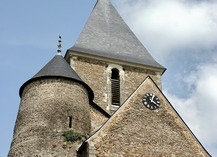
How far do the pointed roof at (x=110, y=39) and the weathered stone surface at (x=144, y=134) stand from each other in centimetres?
740

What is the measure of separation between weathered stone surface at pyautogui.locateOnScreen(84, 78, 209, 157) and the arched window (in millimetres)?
5853

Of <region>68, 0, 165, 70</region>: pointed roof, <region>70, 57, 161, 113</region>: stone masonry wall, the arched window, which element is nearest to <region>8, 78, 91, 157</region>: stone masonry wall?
<region>70, 57, 161, 113</region>: stone masonry wall

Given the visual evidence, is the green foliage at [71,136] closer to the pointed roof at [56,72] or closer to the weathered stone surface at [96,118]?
the pointed roof at [56,72]

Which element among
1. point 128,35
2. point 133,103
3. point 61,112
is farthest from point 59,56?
point 128,35

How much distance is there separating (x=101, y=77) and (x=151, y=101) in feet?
21.5

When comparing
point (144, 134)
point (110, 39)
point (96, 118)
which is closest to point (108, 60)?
point (110, 39)

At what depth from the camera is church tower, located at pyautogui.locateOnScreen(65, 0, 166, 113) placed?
54.7 ft

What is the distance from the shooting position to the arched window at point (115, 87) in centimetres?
1673

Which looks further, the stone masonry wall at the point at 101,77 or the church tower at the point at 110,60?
the church tower at the point at 110,60

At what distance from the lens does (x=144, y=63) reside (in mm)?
18297

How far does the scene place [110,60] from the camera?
57.9 feet

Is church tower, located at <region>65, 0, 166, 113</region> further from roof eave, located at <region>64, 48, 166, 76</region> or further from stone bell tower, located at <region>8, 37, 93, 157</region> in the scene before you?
stone bell tower, located at <region>8, 37, 93, 157</region>

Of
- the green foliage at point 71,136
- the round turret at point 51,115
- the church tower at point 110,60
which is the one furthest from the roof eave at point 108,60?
the green foliage at point 71,136

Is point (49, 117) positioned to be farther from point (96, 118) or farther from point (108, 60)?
point (108, 60)
